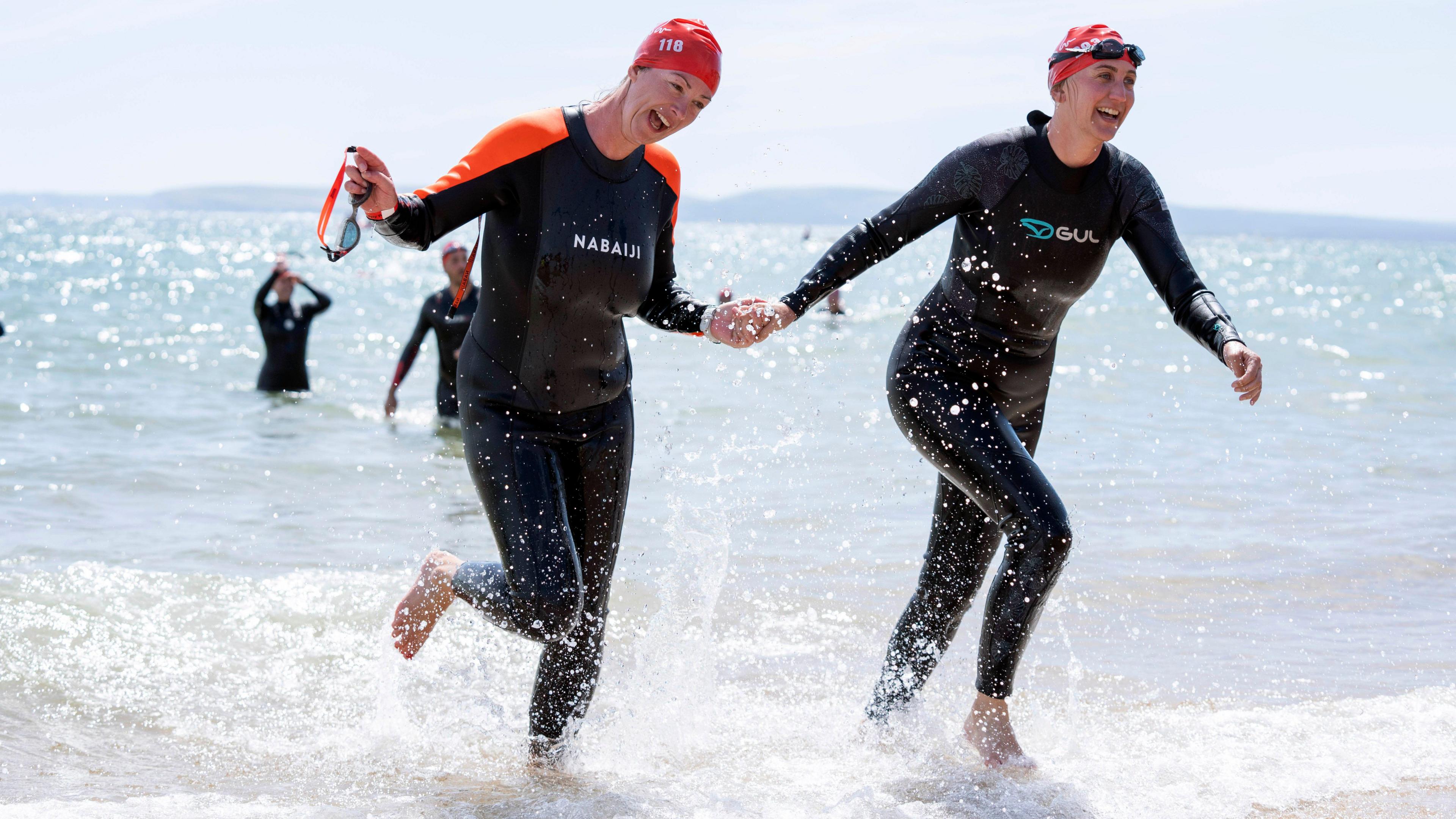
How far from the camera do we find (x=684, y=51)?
369cm

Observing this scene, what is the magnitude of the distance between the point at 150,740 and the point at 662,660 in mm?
1800

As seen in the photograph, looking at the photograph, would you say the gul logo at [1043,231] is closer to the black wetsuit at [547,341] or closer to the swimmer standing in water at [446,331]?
the black wetsuit at [547,341]

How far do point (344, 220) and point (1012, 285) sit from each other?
2003 millimetres

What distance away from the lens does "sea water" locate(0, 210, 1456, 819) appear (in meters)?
4.08

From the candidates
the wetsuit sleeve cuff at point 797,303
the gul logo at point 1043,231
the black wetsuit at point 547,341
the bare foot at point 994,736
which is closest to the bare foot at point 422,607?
the black wetsuit at point 547,341

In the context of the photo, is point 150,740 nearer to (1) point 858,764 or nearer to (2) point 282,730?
(2) point 282,730

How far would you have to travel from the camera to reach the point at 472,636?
5.89 meters

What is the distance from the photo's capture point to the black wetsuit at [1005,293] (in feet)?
13.0

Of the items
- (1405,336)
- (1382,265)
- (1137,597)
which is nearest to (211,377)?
(1137,597)

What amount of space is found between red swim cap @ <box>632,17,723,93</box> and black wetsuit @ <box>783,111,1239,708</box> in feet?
2.35

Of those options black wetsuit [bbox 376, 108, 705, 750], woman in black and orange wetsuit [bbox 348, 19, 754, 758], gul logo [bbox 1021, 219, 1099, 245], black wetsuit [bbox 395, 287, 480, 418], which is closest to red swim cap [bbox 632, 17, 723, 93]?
woman in black and orange wetsuit [bbox 348, 19, 754, 758]

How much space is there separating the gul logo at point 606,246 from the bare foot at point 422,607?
1.16 m

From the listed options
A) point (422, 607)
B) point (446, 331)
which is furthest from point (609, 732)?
point (446, 331)

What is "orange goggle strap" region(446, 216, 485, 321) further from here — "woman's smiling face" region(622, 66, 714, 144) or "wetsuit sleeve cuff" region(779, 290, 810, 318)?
"wetsuit sleeve cuff" region(779, 290, 810, 318)
